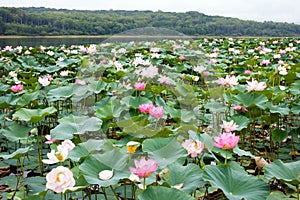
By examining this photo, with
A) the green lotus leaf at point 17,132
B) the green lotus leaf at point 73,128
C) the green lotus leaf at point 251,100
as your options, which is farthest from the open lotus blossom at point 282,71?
the green lotus leaf at point 17,132

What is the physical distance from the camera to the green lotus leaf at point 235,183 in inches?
52.4

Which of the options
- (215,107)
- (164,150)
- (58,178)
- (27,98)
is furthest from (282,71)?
(58,178)

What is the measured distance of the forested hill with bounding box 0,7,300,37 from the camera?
929 cm

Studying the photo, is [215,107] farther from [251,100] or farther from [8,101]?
[8,101]

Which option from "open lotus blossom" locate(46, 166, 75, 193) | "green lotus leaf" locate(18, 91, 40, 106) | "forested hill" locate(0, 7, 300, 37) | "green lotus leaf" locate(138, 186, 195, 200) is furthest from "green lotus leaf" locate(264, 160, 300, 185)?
"forested hill" locate(0, 7, 300, 37)

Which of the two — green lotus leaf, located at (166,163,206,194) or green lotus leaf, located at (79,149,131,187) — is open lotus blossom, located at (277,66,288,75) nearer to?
green lotus leaf, located at (166,163,206,194)

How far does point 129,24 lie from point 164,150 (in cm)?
842

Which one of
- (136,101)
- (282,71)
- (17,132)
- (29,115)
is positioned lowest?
(17,132)

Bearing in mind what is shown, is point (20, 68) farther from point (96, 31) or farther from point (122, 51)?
point (96, 31)

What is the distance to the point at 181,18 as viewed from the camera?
1005cm

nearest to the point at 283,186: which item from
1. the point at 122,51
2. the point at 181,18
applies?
the point at 122,51

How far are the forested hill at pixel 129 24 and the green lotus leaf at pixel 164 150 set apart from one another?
247 inches

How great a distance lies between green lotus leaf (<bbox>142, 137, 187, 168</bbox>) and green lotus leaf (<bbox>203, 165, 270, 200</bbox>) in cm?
19

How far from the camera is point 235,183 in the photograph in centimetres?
139
